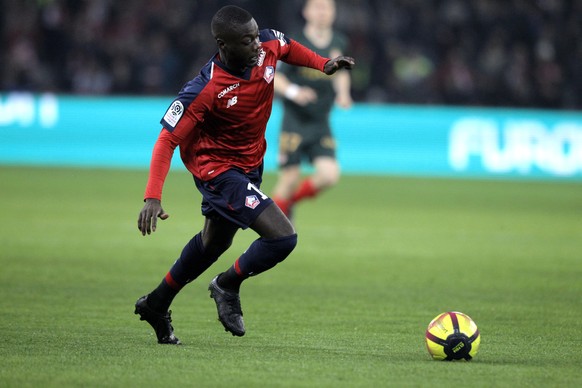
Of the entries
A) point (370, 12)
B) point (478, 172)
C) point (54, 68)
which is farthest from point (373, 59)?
point (54, 68)

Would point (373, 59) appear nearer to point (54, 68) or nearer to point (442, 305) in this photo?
point (54, 68)

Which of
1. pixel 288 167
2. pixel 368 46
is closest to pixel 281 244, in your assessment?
pixel 288 167

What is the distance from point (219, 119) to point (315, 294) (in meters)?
2.74

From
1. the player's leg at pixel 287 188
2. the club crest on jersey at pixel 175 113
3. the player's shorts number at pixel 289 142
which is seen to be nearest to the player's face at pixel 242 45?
the club crest on jersey at pixel 175 113

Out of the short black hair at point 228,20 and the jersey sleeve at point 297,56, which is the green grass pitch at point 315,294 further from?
the short black hair at point 228,20

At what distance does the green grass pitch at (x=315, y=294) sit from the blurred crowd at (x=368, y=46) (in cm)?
596

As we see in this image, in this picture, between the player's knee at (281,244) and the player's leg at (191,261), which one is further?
the player's leg at (191,261)

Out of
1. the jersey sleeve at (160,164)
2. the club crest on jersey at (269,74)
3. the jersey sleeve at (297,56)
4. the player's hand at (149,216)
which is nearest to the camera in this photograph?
the player's hand at (149,216)

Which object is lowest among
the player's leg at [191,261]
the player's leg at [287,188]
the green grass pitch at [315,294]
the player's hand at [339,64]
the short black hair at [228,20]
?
the green grass pitch at [315,294]

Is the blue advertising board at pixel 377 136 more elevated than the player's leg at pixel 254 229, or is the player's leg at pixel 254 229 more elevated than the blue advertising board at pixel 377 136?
the blue advertising board at pixel 377 136

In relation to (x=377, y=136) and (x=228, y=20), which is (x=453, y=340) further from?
(x=377, y=136)

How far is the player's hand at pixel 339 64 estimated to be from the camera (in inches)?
257

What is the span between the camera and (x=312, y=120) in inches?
519

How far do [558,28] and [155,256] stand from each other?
15.8m
